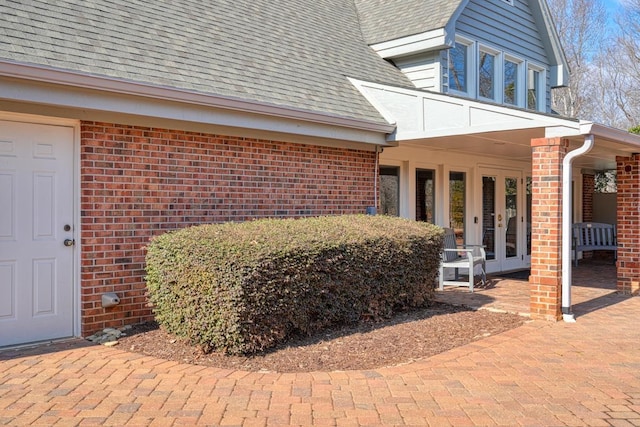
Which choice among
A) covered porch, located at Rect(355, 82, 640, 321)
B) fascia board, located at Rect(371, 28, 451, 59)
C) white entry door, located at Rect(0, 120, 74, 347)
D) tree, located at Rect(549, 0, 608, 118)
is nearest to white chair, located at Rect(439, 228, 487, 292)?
covered porch, located at Rect(355, 82, 640, 321)

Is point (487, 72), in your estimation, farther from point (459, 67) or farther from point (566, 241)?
point (566, 241)

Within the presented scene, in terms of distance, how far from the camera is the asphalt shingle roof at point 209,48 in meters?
6.01

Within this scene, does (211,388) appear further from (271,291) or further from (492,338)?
(492,338)

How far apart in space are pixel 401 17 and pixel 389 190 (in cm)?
405

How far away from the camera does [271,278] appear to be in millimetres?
5316

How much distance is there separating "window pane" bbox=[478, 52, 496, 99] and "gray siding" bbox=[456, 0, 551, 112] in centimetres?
29

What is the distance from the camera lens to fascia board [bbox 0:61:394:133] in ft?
16.9

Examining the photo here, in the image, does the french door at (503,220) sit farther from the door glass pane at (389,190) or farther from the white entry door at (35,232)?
the white entry door at (35,232)

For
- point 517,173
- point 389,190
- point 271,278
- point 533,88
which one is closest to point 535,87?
point 533,88

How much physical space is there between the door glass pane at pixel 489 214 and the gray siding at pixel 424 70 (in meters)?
2.53

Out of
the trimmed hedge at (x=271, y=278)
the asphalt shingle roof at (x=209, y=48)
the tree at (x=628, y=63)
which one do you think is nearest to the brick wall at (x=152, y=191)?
the trimmed hedge at (x=271, y=278)

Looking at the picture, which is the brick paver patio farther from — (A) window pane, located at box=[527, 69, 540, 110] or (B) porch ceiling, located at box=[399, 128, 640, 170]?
(A) window pane, located at box=[527, 69, 540, 110]

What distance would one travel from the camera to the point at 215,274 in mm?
5211

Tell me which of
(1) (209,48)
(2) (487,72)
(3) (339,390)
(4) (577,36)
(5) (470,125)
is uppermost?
(4) (577,36)
